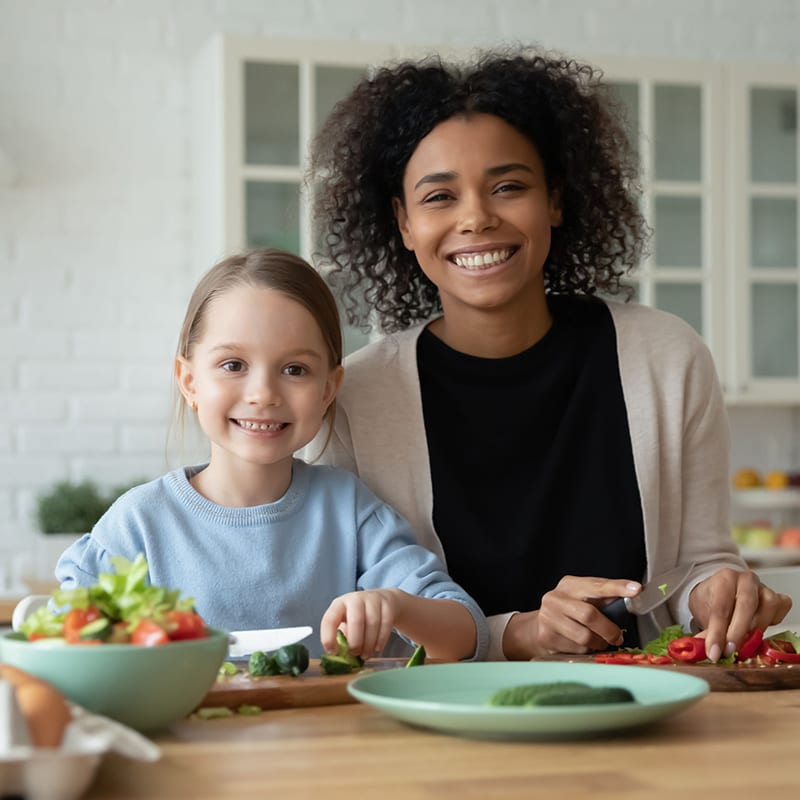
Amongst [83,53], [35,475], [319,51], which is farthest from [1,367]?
[319,51]

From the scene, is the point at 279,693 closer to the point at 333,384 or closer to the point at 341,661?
the point at 341,661

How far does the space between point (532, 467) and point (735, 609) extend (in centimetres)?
51

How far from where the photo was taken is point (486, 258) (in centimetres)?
194

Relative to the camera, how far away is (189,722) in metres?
1.07

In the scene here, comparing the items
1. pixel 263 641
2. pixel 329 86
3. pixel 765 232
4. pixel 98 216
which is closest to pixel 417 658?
pixel 263 641

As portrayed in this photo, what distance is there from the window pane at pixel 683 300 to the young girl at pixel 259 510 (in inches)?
117

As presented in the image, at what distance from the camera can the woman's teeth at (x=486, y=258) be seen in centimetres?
194

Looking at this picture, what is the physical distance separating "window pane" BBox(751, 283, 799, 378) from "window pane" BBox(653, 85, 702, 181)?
1.57ft

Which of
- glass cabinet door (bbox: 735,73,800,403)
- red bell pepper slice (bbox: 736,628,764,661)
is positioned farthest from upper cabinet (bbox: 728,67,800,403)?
red bell pepper slice (bbox: 736,628,764,661)

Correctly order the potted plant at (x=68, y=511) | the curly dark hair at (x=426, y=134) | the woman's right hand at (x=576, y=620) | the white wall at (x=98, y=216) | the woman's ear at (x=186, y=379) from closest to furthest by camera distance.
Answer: the woman's right hand at (x=576, y=620)
the woman's ear at (x=186, y=379)
the curly dark hair at (x=426, y=134)
the potted plant at (x=68, y=511)
the white wall at (x=98, y=216)

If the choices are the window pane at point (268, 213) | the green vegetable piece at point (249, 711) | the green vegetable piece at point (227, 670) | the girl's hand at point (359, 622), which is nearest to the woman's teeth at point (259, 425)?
the girl's hand at point (359, 622)

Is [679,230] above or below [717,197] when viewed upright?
below

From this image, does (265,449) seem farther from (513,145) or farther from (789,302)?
(789,302)

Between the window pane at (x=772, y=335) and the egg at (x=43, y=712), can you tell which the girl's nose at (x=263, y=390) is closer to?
the egg at (x=43, y=712)
